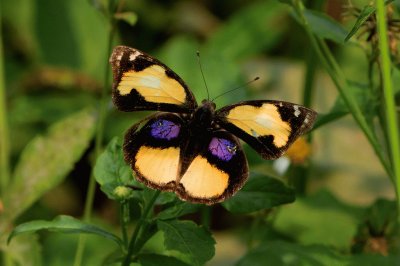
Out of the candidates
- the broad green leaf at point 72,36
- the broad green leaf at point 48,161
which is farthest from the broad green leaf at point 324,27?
the broad green leaf at point 72,36

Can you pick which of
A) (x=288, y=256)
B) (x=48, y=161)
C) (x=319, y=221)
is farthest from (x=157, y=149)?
(x=319, y=221)

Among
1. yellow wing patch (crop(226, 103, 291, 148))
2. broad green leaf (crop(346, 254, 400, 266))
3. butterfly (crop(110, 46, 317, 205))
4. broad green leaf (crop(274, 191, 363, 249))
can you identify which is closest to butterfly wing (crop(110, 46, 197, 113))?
butterfly (crop(110, 46, 317, 205))

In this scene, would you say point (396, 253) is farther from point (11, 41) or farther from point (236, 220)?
point (11, 41)

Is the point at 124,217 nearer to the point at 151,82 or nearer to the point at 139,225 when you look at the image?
the point at 139,225

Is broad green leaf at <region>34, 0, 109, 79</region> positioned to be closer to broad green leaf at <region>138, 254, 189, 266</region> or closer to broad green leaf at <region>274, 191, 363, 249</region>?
broad green leaf at <region>274, 191, 363, 249</region>

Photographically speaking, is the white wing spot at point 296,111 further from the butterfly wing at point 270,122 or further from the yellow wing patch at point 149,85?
the yellow wing patch at point 149,85
